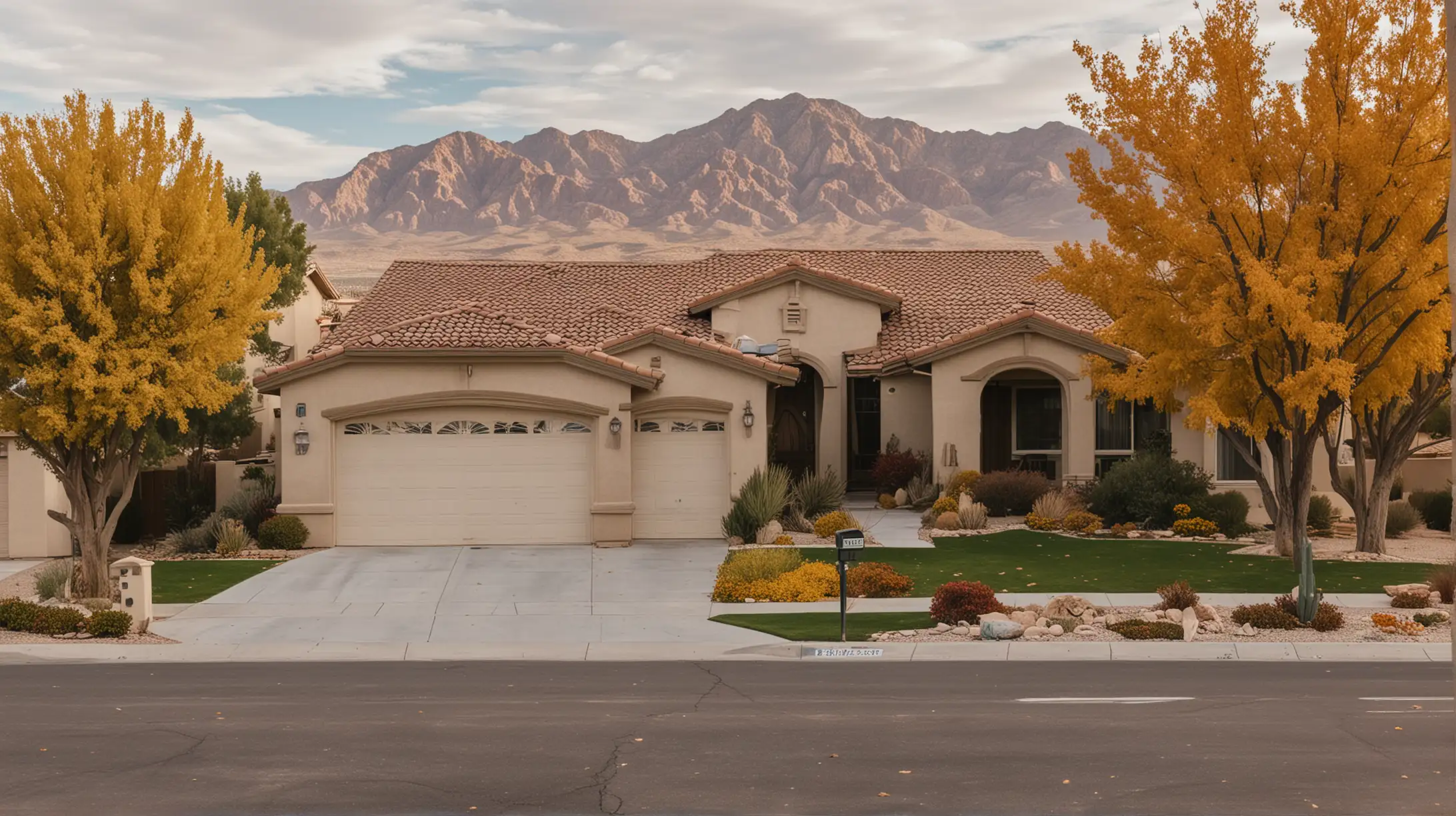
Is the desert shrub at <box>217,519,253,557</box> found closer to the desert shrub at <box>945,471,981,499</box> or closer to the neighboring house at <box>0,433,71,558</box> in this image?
the neighboring house at <box>0,433,71,558</box>

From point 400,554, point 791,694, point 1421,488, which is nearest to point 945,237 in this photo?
point 1421,488

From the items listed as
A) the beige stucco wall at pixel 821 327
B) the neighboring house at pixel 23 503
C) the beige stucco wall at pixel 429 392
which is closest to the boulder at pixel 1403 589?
the beige stucco wall at pixel 429 392

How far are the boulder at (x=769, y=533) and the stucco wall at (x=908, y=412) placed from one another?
26.8 feet

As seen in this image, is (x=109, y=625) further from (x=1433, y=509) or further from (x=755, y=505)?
(x=1433, y=509)

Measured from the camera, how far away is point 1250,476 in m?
29.4

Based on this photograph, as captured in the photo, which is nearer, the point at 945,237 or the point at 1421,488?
the point at 1421,488

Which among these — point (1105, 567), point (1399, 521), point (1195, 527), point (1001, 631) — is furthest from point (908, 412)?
point (1001, 631)

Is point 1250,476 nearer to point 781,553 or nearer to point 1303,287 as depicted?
point 1303,287

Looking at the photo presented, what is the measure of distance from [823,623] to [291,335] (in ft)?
88.6

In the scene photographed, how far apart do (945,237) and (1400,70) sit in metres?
126

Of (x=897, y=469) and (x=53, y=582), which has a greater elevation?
(x=897, y=469)

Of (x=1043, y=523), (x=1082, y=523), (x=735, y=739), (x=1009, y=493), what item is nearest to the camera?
(x=735, y=739)

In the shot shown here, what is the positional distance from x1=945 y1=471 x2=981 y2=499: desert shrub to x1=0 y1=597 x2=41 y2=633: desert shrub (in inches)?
703

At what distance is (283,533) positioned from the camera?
25.1 m
